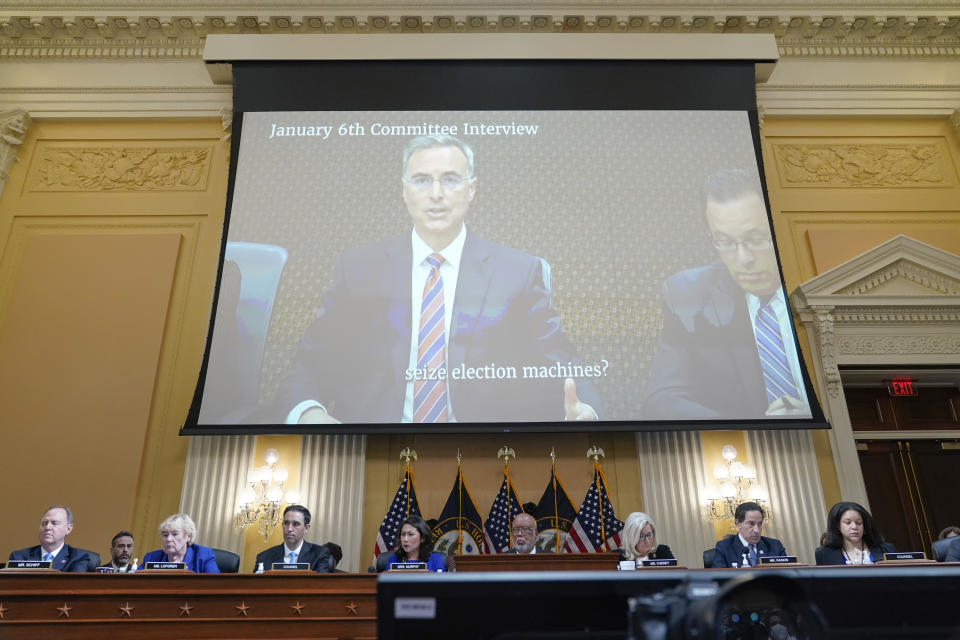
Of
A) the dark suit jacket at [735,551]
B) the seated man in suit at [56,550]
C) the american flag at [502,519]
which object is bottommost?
the dark suit jacket at [735,551]

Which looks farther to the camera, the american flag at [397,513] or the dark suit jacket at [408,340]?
the dark suit jacket at [408,340]

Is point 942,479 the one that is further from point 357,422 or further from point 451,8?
point 451,8

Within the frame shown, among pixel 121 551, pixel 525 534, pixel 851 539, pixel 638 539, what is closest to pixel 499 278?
pixel 525 534

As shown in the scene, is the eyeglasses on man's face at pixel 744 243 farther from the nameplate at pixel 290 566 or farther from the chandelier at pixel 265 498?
the nameplate at pixel 290 566

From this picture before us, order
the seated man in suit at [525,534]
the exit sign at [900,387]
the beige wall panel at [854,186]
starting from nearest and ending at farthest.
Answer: the seated man in suit at [525,534]
the exit sign at [900,387]
the beige wall panel at [854,186]

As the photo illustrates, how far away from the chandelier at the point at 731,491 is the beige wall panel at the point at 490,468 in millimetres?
615

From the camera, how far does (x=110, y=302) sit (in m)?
7.14

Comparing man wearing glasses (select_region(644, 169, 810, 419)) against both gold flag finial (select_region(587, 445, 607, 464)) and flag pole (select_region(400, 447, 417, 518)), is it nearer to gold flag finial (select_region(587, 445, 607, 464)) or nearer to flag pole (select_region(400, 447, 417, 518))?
gold flag finial (select_region(587, 445, 607, 464))

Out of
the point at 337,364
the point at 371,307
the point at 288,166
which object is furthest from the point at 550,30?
the point at 337,364

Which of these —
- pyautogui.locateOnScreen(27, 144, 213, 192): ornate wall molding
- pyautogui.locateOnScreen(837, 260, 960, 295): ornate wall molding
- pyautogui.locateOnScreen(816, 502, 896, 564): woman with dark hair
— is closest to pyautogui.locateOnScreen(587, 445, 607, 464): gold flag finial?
pyautogui.locateOnScreen(816, 502, 896, 564): woman with dark hair

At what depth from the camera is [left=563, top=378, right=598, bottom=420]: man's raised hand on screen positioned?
6.18 metres

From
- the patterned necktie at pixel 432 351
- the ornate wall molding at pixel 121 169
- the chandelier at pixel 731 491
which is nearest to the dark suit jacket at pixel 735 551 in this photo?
the chandelier at pixel 731 491

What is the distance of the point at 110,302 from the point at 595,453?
15.8 ft

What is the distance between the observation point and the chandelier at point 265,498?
6199 mm
